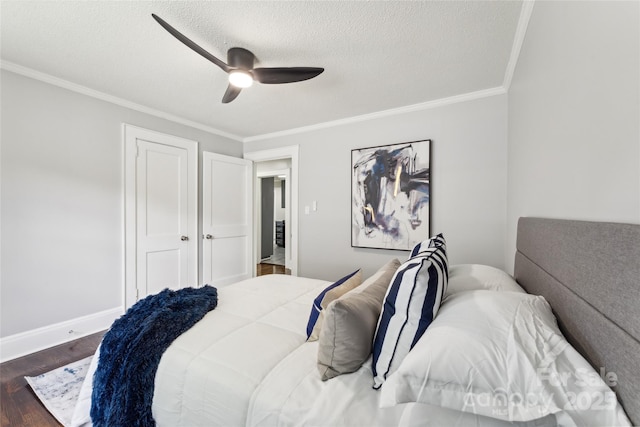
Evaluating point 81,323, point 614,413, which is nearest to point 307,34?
point 614,413

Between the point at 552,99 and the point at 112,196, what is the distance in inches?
148

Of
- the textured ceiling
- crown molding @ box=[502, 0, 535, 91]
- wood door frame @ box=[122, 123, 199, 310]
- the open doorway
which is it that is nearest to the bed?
crown molding @ box=[502, 0, 535, 91]

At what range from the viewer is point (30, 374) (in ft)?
6.61

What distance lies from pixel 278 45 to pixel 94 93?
220 centimetres

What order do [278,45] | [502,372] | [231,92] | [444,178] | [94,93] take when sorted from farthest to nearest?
1. [444,178]
2. [94,93]
3. [231,92]
4. [278,45]
5. [502,372]

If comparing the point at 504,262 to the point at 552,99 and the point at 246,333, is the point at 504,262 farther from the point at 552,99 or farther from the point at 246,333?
the point at 246,333

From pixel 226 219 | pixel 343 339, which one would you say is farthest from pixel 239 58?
pixel 226 219

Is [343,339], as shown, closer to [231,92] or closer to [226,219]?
[231,92]

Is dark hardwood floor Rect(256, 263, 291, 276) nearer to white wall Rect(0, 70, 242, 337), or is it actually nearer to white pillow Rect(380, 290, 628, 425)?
white wall Rect(0, 70, 242, 337)

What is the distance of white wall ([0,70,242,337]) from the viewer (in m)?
2.25

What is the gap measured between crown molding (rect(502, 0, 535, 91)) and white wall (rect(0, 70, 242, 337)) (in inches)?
147

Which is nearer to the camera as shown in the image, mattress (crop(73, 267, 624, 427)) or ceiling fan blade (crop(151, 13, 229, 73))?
mattress (crop(73, 267, 624, 427))

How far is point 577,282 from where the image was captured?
78cm

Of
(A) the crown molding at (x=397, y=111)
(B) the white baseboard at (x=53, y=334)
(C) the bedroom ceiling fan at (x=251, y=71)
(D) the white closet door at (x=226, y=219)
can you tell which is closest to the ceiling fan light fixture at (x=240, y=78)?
(C) the bedroom ceiling fan at (x=251, y=71)
